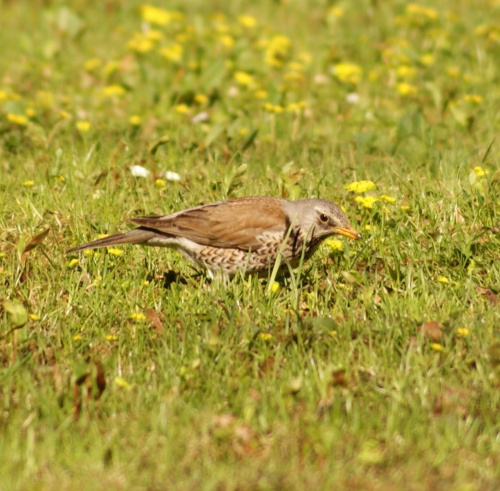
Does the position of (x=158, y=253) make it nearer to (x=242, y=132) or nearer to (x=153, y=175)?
(x=153, y=175)

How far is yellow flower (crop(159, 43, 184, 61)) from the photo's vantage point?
1177cm

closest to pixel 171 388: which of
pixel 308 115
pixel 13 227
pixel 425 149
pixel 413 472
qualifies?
pixel 413 472

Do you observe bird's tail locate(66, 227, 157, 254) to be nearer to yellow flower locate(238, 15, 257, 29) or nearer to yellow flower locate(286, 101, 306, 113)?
yellow flower locate(286, 101, 306, 113)

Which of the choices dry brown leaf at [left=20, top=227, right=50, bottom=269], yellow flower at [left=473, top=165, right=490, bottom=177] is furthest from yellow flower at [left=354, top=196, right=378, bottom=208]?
dry brown leaf at [left=20, top=227, right=50, bottom=269]

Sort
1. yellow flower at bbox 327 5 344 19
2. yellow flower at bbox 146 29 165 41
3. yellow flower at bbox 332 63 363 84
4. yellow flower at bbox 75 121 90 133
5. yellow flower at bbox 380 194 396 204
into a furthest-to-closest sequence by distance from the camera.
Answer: yellow flower at bbox 327 5 344 19
yellow flower at bbox 146 29 165 41
yellow flower at bbox 332 63 363 84
yellow flower at bbox 75 121 90 133
yellow flower at bbox 380 194 396 204

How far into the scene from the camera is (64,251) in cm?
728

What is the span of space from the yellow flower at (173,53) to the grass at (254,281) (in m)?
0.04

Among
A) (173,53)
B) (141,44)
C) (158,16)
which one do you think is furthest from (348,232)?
(158,16)

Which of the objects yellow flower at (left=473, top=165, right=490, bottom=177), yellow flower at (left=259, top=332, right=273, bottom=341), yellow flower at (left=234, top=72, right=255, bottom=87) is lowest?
yellow flower at (left=234, top=72, right=255, bottom=87)

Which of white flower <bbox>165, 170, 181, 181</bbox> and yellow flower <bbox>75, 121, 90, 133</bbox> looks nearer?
white flower <bbox>165, 170, 181, 181</bbox>

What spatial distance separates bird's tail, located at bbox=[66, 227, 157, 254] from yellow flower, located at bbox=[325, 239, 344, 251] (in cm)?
128

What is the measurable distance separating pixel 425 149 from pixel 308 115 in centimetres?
199

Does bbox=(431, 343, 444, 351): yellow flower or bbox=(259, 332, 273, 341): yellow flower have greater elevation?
bbox=(431, 343, 444, 351): yellow flower

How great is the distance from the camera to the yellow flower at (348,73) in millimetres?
11258
